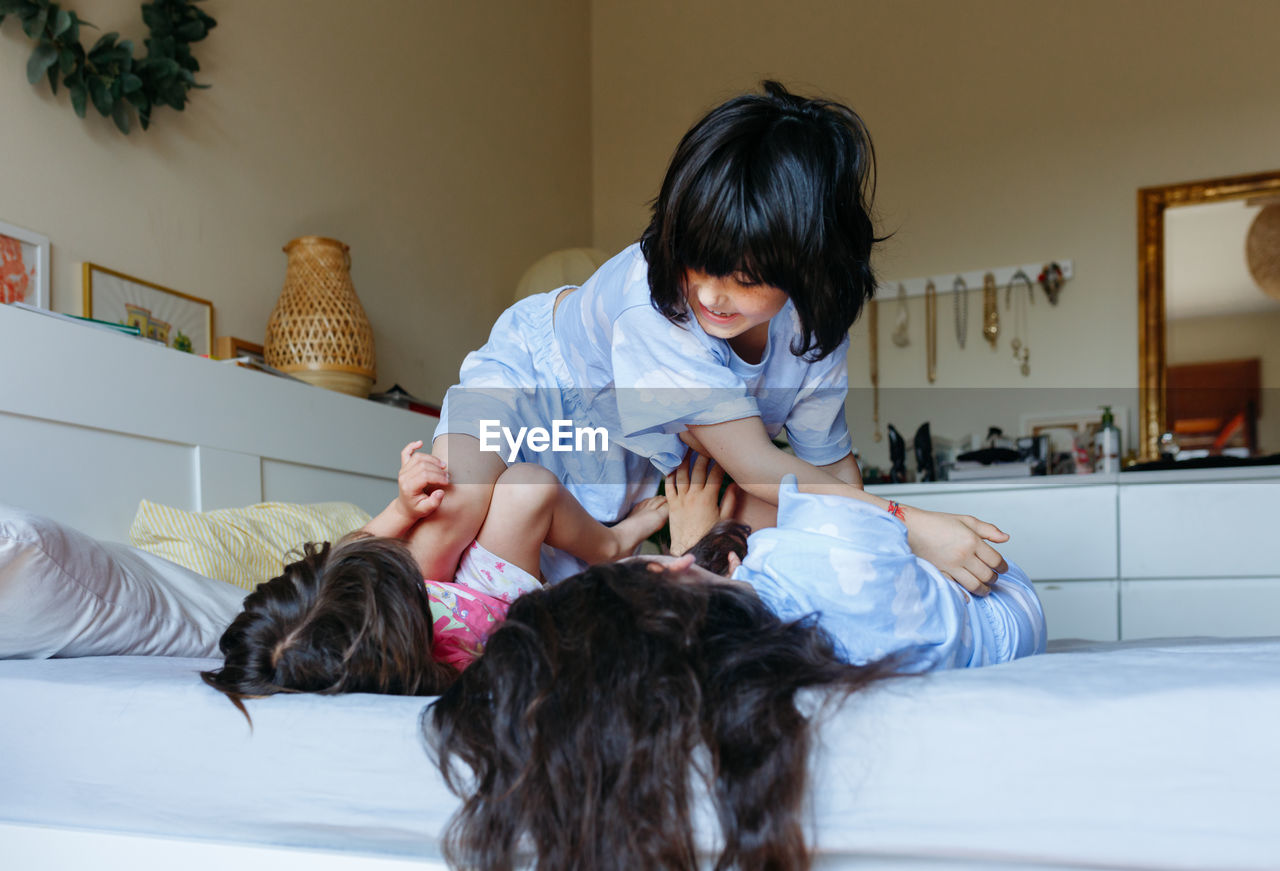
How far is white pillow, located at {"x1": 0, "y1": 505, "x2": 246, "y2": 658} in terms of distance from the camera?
1.02 m

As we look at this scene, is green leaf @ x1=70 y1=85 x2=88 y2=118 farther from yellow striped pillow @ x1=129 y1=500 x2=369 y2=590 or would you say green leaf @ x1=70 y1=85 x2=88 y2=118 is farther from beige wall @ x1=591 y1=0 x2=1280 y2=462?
beige wall @ x1=591 y1=0 x2=1280 y2=462

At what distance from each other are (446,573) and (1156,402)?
2688 mm

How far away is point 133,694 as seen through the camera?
88 centimetres

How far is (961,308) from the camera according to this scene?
343 centimetres

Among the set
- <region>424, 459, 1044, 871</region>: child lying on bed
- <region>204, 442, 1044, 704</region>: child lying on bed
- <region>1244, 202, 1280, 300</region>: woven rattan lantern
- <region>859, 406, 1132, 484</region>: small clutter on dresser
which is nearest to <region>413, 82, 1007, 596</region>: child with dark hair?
<region>204, 442, 1044, 704</region>: child lying on bed

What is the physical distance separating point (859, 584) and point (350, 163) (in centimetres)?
228

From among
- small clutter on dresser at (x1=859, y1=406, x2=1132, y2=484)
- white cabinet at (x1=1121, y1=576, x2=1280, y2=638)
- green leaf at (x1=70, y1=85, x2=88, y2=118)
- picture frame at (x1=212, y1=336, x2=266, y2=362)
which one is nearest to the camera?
green leaf at (x1=70, y1=85, x2=88, y2=118)

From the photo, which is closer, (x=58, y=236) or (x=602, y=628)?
(x=602, y=628)

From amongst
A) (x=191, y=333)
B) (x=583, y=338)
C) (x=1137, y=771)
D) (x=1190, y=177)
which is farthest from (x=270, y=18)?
(x=1190, y=177)

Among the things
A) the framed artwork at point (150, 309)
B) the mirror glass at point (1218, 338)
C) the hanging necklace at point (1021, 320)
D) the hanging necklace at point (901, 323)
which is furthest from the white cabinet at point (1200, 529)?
the framed artwork at point (150, 309)

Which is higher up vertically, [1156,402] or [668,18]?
[668,18]

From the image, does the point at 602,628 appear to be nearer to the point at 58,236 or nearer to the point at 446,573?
the point at 446,573

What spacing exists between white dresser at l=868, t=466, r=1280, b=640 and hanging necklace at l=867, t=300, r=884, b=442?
79 centimetres

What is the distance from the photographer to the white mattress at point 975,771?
61 centimetres
